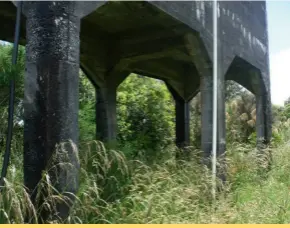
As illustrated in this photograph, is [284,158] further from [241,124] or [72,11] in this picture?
[241,124]

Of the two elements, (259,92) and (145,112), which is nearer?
(259,92)

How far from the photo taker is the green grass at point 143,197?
386 centimetres

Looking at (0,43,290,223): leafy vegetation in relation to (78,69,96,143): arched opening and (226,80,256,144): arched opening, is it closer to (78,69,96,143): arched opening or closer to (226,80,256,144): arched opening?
(78,69,96,143): arched opening

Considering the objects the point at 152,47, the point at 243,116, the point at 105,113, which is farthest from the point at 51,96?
the point at 243,116

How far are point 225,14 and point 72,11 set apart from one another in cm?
392

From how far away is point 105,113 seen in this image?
8656 millimetres

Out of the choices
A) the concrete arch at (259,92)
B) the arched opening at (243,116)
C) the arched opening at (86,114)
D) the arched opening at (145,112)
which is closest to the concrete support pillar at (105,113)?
the arched opening at (86,114)

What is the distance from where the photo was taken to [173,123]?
12.6 metres

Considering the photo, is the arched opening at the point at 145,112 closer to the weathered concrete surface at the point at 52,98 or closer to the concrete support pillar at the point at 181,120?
the concrete support pillar at the point at 181,120

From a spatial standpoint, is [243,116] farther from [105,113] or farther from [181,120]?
[105,113]

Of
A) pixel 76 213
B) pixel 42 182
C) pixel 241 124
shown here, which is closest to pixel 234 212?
pixel 76 213

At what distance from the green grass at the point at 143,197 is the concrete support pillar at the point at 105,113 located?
2916 millimetres

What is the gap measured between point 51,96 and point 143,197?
4.84 ft

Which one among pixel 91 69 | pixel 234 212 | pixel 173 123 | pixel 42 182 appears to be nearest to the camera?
pixel 42 182
